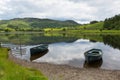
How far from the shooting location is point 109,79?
27.8m

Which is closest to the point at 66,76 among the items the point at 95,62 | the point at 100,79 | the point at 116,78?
the point at 100,79

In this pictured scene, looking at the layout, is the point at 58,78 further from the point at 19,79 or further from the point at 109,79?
the point at 19,79

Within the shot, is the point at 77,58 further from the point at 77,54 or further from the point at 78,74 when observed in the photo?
the point at 78,74

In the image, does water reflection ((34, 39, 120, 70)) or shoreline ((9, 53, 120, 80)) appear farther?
water reflection ((34, 39, 120, 70))

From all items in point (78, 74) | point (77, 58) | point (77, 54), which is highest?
point (78, 74)

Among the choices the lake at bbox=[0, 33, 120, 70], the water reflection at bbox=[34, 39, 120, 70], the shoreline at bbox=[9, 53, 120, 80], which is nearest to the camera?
the shoreline at bbox=[9, 53, 120, 80]

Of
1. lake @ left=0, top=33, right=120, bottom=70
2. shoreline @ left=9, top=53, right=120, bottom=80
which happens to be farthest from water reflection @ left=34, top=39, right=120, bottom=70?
shoreline @ left=9, top=53, right=120, bottom=80

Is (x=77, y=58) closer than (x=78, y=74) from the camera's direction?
No

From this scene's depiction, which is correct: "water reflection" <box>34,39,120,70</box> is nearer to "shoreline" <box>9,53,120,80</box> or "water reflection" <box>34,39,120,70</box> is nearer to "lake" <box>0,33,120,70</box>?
"lake" <box>0,33,120,70</box>

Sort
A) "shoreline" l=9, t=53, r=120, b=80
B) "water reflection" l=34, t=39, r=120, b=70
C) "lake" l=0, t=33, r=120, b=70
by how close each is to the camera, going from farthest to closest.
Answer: "lake" l=0, t=33, r=120, b=70 < "water reflection" l=34, t=39, r=120, b=70 < "shoreline" l=9, t=53, r=120, b=80

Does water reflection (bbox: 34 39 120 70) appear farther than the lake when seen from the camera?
No

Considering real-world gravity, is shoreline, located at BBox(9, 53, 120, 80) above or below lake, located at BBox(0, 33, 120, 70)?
above

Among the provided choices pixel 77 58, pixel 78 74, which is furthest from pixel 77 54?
pixel 78 74

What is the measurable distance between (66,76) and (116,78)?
6697 mm
